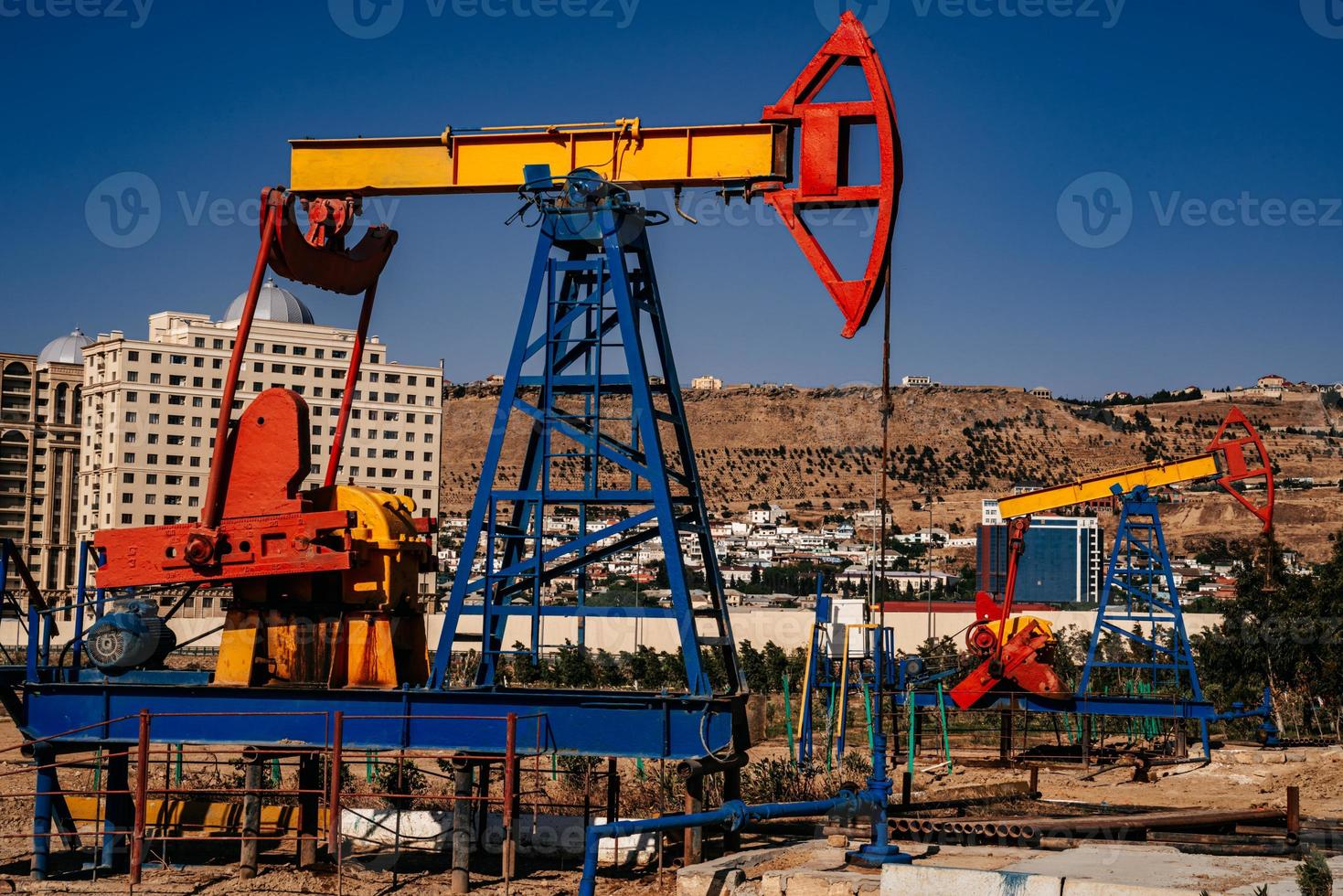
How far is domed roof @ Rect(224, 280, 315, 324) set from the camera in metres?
69.0

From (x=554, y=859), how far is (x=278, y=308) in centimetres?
6001

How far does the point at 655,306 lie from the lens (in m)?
12.6

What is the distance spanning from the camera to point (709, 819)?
10.6 meters

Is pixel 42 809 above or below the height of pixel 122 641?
below

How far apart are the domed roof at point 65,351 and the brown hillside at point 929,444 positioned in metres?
28.6

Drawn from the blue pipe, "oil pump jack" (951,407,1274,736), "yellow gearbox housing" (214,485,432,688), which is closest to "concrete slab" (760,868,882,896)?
the blue pipe

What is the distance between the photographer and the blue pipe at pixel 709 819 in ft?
32.7

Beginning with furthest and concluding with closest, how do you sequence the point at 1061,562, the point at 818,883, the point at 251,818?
the point at 1061,562
the point at 251,818
the point at 818,883

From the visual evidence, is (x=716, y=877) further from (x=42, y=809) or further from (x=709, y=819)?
(x=42, y=809)

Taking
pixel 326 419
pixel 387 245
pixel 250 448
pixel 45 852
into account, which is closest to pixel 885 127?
pixel 387 245

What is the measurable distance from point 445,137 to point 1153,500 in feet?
43.1

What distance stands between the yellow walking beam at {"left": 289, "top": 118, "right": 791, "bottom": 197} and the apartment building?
6423 cm

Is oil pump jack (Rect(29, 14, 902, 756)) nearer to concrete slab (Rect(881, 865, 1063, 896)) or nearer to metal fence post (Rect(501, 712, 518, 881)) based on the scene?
metal fence post (Rect(501, 712, 518, 881))

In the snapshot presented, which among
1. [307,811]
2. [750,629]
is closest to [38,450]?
[750,629]
